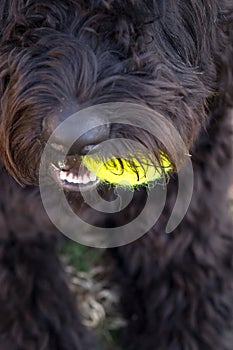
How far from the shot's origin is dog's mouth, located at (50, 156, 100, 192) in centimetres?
208

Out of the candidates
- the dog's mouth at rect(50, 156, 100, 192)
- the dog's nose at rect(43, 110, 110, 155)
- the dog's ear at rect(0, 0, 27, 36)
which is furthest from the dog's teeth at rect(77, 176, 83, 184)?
the dog's ear at rect(0, 0, 27, 36)

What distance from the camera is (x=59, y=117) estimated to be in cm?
197

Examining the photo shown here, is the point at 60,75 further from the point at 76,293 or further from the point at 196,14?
the point at 76,293

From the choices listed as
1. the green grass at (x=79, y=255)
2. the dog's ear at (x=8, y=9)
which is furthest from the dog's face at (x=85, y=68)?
the green grass at (x=79, y=255)

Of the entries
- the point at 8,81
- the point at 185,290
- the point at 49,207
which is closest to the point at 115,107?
the point at 8,81

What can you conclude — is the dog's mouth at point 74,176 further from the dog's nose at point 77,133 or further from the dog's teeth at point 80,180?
the dog's nose at point 77,133

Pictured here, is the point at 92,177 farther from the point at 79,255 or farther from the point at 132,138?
the point at 79,255

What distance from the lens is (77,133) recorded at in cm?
195

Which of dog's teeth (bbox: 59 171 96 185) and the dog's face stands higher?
the dog's face

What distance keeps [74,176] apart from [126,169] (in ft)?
0.42

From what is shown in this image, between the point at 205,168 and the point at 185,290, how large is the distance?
427mm

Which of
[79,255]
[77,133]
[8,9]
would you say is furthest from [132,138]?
[79,255]

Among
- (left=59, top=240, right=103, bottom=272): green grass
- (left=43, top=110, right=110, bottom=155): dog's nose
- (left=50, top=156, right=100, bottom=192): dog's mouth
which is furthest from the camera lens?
(left=59, top=240, right=103, bottom=272): green grass

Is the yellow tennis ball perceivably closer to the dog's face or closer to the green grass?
the dog's face
